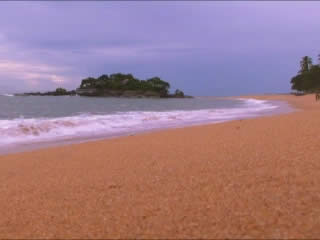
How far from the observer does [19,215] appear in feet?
10.7

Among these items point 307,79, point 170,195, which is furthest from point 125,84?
point 170,195

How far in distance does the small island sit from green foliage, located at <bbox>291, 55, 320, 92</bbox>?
32.9 metres

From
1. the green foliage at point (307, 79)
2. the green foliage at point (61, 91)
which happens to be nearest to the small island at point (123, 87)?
the green foliage at point (61, 91)

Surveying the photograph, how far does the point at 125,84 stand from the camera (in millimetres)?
96625

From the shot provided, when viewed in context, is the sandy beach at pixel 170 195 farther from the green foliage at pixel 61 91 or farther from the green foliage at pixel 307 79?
the green foliage at pixel 61 91

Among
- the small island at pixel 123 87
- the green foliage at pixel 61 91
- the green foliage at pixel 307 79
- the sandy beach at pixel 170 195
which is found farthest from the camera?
the green foliage at pixel 61 91

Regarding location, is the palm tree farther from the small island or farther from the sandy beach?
the sandy beach

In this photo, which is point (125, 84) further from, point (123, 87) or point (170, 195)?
point (170, 195)

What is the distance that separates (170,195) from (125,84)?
310 ft

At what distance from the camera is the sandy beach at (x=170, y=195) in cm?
270

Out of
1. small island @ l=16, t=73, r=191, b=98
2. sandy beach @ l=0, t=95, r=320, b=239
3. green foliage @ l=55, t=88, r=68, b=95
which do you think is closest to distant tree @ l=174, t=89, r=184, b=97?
small island @ l=16, t=73, r=191, b=98

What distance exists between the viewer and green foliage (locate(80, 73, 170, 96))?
95500 millimetres

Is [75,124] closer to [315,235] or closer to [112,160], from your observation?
[112,160]

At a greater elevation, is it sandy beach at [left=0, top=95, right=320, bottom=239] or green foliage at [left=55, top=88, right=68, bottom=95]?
green foliage at [left=55, top=88, right=68, bottom=95]
